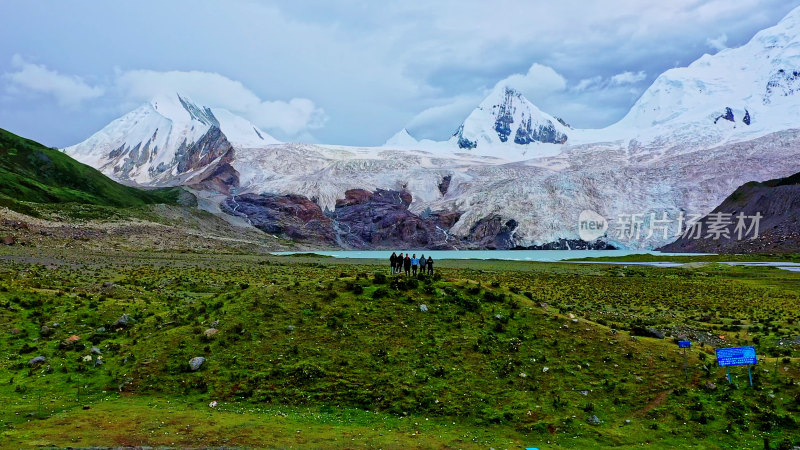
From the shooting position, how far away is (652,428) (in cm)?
1625

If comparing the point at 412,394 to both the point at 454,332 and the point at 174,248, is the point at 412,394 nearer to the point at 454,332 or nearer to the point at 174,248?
the point at 454,332

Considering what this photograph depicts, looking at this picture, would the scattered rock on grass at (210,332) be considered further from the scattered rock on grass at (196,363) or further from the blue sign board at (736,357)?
the blue sign board at (736,357)

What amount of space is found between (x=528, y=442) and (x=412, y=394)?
13.8ft

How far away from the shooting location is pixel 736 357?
60.5ft

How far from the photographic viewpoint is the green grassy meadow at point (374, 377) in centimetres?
1559

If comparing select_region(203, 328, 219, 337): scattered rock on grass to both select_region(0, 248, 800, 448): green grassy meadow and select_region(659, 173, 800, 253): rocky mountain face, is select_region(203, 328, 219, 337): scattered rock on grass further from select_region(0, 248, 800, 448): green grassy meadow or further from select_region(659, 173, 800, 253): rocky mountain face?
select_region(659, 173, 800, 253): rocky mountain face

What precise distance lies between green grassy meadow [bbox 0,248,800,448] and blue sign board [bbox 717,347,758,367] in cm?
84

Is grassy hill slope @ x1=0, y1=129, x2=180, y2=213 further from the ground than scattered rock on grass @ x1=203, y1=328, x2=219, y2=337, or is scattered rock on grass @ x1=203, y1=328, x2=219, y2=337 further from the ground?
grassy hill slope @ x1=0, y1=129, x2=180, y2=213

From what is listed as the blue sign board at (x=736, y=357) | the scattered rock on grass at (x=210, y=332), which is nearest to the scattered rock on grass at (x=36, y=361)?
the scattered rock on grass at (x=210, y=332)

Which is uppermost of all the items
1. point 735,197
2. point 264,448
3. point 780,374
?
point 735,197

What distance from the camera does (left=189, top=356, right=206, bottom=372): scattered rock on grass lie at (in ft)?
64.3

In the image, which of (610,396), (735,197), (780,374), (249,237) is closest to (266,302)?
(610,396)

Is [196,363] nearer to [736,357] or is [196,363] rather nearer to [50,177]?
[736,357]

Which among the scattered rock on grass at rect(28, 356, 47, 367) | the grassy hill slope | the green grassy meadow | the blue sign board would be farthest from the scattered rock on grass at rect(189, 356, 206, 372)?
the grassy hill slope
